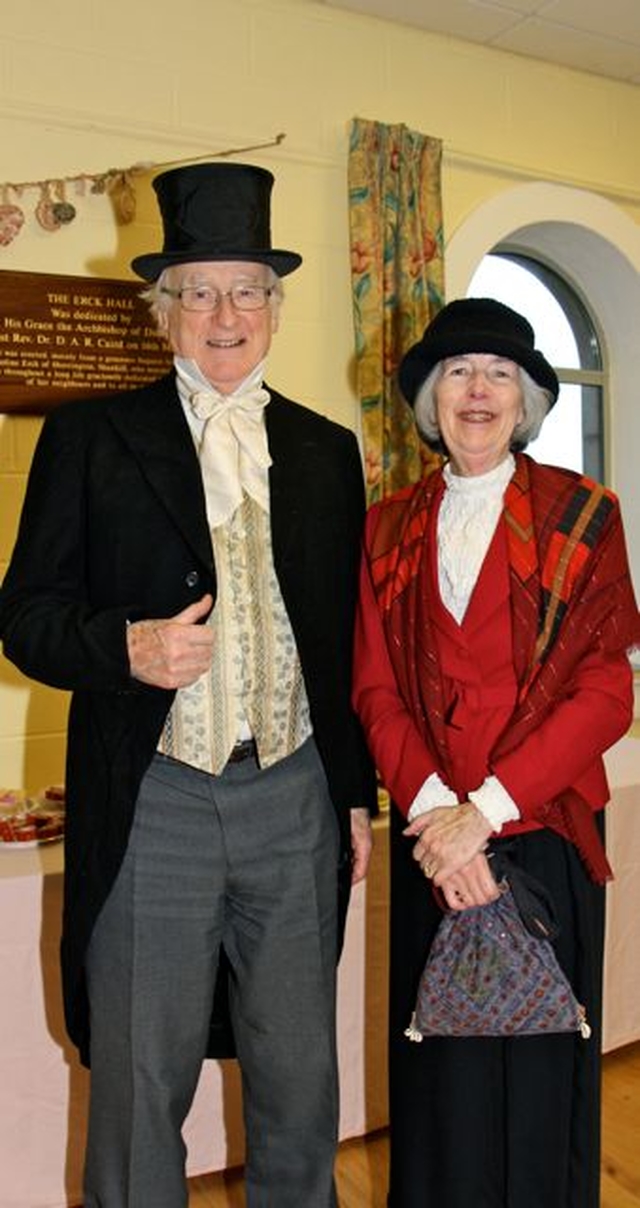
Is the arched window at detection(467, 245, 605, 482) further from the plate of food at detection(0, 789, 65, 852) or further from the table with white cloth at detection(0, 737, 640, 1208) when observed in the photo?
the plate of food at detection(0, 789, 65, 852)

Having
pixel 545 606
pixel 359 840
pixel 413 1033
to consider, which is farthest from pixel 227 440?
pixel 413 1033

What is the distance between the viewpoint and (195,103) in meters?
2.96

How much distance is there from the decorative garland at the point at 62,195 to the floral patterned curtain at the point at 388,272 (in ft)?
2.04

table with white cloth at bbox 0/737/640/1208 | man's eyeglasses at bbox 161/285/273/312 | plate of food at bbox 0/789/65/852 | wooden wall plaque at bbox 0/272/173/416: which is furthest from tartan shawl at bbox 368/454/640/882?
wooden wall plaque at bbox 0/272/173/416

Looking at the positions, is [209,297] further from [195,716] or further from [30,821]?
[30,821]

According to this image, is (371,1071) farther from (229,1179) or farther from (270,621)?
(270,621)

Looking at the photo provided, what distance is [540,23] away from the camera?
332 cm

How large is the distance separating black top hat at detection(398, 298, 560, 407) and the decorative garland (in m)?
1.57

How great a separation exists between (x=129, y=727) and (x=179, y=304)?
0.55 meters

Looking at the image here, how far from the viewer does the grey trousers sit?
4.53 feet

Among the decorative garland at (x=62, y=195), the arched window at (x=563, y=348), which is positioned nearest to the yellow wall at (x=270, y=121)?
the decorative garland at (x=62, y=195)

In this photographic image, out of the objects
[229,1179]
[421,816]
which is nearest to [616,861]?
[229,1179]

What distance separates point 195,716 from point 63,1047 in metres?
0.91

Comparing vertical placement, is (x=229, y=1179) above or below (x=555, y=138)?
A: below
